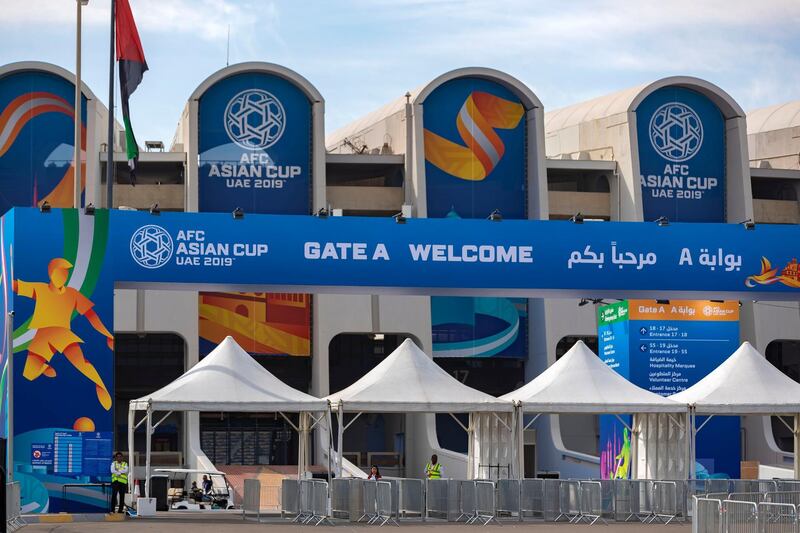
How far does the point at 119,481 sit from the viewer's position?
99.5ft

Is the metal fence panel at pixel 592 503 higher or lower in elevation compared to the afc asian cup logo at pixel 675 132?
lower

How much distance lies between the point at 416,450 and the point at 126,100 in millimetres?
23997

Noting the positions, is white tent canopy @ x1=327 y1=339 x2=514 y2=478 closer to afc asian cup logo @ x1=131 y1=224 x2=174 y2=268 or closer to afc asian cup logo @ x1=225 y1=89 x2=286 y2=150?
afc asian cup logo @ x1=131 y1=224 x2=174 y2=268

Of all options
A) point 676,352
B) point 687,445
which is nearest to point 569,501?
point 687,445

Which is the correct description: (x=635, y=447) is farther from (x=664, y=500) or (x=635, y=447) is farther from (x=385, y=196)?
(x=385, y=196)

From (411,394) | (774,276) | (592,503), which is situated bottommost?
(592,503)

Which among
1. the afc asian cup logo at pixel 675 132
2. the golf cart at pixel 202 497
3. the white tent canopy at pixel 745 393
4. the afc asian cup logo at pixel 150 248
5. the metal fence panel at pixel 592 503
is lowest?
the golf cart at pixel 202 497

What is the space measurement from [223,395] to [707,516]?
12972 millimetres

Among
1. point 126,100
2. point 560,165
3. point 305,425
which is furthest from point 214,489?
point 560,165

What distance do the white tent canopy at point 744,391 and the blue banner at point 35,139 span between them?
2688cm

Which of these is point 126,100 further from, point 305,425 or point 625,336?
point 625,336

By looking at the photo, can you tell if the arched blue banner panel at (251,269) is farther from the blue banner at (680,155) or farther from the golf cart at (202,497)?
the blue banner at (680,155)

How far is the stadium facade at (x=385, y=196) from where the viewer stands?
52.4 m

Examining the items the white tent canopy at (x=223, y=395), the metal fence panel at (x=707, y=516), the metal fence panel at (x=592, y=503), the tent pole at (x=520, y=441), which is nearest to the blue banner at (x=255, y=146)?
the white tent canopy at (x=223, y=395)
